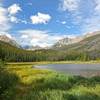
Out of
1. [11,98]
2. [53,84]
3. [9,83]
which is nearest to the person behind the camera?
[11,98]

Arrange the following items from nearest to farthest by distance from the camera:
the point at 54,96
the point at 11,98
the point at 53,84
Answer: the point at 54,96
the point at 11,98
the point at 53,84

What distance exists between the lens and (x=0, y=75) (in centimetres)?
2791

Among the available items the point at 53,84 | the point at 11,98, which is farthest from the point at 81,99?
the point at 53,84

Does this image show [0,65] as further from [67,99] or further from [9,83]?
[67,99]

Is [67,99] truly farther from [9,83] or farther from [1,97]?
[9,83]

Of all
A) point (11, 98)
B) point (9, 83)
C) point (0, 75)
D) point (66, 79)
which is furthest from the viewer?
point (66, 79)

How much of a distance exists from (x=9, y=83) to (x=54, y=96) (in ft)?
37.1

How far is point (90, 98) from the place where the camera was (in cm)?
2322

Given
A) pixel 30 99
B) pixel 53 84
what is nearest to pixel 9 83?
pixel 53 84

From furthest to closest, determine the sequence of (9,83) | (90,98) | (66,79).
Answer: (66,79) < (9,83) < (90,98)

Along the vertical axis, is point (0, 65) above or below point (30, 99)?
above

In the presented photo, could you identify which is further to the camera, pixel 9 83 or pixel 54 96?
pixel 9 83

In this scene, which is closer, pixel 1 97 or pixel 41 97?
pixel 41 97

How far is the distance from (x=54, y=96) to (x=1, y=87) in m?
8.36
